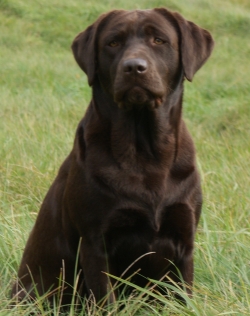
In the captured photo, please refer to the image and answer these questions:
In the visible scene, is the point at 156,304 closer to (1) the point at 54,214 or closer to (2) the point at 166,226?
(2) the point at 166,226

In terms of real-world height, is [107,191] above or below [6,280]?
above

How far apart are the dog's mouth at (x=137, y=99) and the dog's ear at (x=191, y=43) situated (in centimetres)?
16

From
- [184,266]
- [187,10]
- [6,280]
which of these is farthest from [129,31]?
[187,10]

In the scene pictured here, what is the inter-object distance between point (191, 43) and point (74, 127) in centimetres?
284

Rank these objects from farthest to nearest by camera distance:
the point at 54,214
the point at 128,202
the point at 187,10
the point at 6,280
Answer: the point at 187,10 → the point at 6,280 → the point at 54,214 → the point at 128,202

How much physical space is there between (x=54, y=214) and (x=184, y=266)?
573 millimetres

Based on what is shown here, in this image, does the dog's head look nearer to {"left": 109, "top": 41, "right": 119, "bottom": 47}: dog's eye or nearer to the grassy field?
{"left": 109, "top": 41, "right": 119, "bottom": 47}: dog's eye

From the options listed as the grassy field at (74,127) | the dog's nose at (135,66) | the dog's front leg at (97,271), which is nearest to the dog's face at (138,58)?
the dog's nose at (135,66)

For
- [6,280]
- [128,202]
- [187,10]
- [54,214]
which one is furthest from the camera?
[187,10]

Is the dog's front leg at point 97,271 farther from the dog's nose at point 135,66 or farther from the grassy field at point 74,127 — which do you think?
the dog's nose at point 135,66

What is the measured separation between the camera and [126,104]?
2.87 m

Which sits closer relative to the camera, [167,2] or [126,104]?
[126,104]

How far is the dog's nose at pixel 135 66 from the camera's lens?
108 inches

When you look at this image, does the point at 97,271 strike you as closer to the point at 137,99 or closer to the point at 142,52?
the point at 137,99
